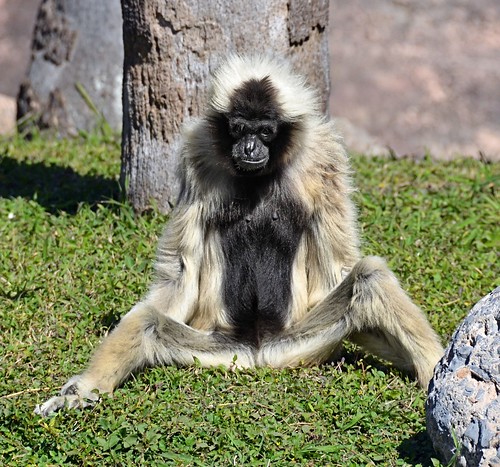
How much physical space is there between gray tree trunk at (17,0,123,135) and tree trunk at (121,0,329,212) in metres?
3.57

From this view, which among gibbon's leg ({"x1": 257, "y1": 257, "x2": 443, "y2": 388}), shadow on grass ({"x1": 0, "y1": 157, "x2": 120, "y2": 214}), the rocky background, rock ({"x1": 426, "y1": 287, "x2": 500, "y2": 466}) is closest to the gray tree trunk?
shadow on grass ({"x1": 0, "y1": 157, "x2": 120, "y2": 214})

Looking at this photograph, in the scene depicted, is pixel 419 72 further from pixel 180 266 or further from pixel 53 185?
pixel 180 266

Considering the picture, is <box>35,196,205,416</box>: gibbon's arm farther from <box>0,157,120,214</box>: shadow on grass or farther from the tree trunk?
<box>0,157,120,214</box>: shadow on grass

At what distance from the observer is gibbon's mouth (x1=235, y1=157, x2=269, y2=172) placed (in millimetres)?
Answer: 5938

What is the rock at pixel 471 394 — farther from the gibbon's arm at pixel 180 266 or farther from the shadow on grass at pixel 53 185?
the shadow on grass at pixel 53 185

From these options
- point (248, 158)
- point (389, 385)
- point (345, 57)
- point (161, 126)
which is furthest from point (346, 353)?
point (345, 57)

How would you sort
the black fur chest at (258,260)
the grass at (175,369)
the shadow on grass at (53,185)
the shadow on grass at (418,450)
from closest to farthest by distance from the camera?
the shadow on grass at (418,450) < the grass at (175,369) < the black fur chest at (258,260) < the shadow on grass at (53,185)

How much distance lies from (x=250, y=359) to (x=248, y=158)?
4.13 feet

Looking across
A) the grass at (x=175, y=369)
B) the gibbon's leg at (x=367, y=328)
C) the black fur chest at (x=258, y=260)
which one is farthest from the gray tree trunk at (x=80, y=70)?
the gibbon's leg at (x=367, y=328)

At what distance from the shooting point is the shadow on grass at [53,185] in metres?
8.70

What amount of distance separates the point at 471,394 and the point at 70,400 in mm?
2276

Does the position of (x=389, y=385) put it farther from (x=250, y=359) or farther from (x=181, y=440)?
(x=181, y=440)

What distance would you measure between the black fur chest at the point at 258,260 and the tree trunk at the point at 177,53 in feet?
6.13

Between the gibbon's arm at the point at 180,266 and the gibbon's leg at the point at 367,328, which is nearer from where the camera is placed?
the gibbon's leg at the point at 367,328
